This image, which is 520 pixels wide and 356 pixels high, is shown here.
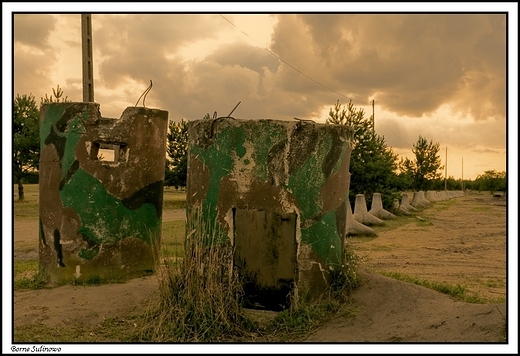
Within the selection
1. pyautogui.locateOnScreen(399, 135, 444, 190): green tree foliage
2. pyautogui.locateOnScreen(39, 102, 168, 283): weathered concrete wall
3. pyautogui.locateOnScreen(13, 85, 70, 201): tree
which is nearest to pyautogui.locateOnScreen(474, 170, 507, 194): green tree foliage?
pyautogui.locateOnScreen(399, 135, 444, 190): green tree foliage

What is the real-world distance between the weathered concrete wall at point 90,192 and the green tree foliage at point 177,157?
57.0 ft

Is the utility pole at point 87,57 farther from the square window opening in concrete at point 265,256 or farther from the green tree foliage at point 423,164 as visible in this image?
the green tree foliage at point 423,164

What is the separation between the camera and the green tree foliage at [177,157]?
83.6ft

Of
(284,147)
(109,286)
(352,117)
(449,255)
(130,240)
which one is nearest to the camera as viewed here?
(284,147)

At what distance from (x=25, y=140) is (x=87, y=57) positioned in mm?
10724

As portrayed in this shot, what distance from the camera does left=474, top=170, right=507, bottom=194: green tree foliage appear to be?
51575 mm

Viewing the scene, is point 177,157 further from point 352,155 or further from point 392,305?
point 392,305

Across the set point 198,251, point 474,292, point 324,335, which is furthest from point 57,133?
point 474,292

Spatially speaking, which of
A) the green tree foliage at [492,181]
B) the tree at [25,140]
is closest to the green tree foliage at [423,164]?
the green tree foliage at [492,181]

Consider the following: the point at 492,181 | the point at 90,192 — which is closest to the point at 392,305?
the point at 90,192

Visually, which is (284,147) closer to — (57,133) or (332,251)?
(332,251)

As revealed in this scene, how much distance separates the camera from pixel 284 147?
562 cm

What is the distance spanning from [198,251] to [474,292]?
4.00 m

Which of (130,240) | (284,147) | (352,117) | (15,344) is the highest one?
(352,117)
